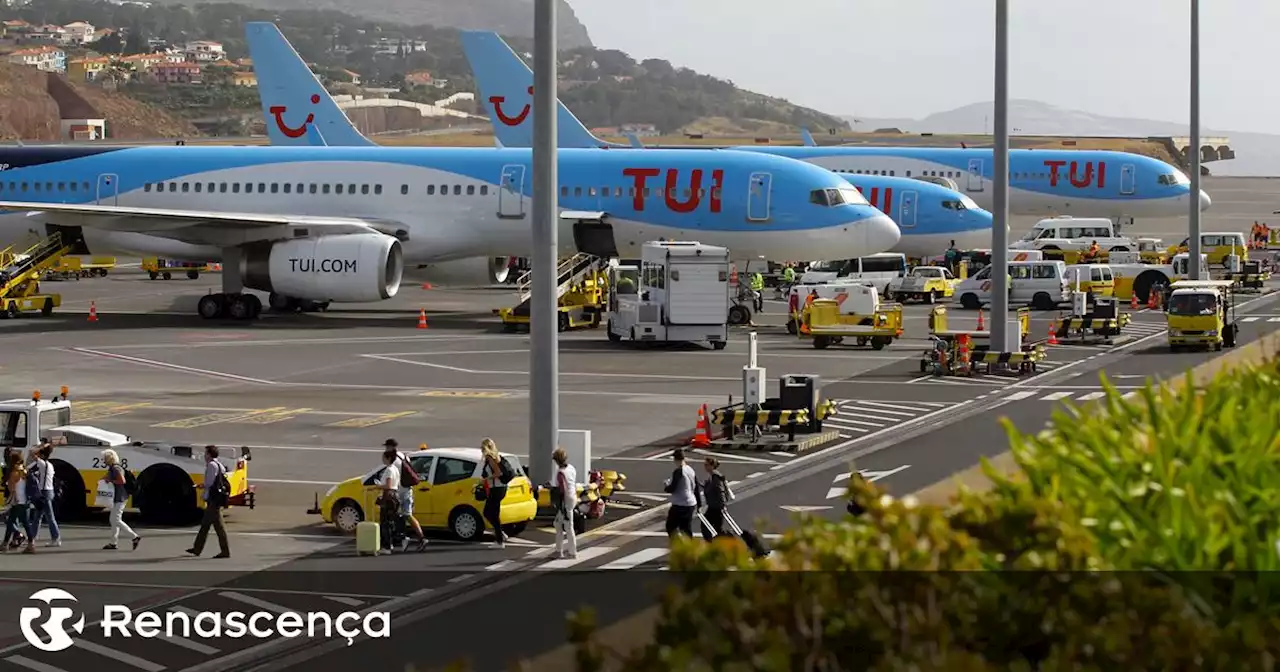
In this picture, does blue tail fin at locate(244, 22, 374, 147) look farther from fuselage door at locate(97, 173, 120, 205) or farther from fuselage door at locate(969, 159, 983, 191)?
fuselage door at locate(969, 159, 983, 191)

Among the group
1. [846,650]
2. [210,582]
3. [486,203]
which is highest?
[486,203]

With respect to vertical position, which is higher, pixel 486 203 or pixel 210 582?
pixel 486 203

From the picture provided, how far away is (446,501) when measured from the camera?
23703 mm

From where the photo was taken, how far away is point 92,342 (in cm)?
4891

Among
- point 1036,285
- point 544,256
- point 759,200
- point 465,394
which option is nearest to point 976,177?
point 1036,285

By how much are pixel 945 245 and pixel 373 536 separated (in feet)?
159

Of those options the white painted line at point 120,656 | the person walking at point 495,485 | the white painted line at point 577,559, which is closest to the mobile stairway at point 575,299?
the person walking at point 495,485

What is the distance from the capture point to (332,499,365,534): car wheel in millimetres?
23812

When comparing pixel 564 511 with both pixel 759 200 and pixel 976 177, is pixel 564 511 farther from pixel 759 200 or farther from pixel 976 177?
pixel 976 177

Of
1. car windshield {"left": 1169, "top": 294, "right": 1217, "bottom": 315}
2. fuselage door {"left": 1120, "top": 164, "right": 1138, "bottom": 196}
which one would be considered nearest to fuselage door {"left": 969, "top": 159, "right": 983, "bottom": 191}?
fuselage door {"left": 1120, "top": 164, "right": 1138, "bottom": 196}

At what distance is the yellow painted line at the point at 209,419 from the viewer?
1313 inches

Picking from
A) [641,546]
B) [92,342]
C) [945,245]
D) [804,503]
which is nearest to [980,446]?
[804,503]

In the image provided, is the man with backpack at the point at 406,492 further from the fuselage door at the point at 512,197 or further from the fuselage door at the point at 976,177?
the fuselage door at the point at 976,177

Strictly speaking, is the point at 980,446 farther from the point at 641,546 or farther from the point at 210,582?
the point at 210,582
